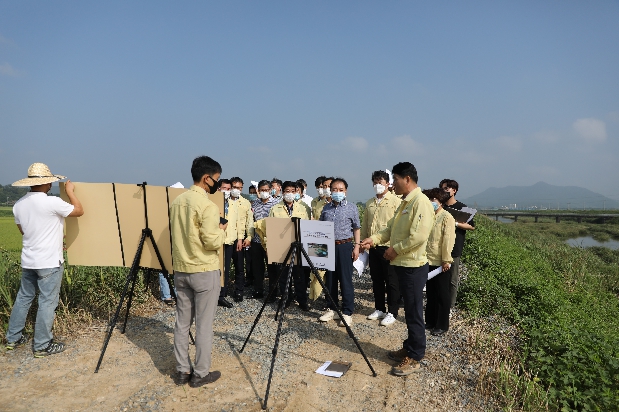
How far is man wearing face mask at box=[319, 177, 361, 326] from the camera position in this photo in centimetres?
543

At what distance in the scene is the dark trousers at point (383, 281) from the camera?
5.50 m

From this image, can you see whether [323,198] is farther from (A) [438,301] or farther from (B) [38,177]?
(B) [38,177]

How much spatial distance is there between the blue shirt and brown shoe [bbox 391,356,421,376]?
1946 mm

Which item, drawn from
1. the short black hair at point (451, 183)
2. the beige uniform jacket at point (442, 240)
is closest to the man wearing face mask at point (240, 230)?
the beige uniform jacket at point (442, 240)

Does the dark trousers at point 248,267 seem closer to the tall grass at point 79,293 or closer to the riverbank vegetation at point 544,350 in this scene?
the tall grass at point 79,293

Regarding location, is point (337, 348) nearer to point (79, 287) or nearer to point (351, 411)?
point (351, 411)

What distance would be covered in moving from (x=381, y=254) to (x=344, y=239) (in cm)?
61

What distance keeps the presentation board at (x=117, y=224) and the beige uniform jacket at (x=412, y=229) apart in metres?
2.51

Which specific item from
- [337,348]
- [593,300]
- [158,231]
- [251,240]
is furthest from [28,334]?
[593,300]

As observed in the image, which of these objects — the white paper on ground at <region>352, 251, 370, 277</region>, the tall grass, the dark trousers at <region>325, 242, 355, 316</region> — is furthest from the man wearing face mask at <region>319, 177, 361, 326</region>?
the tall grass

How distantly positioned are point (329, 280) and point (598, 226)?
49403mm

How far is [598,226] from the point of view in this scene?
4312 cm

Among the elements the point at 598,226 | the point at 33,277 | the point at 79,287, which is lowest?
the point at 598,226

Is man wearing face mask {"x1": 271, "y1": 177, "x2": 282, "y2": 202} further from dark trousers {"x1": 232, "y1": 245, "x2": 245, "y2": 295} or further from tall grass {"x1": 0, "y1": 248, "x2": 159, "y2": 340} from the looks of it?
tall grass {"x1": 0, "y1": 248, "x2": 159, "y2": 340}
